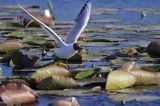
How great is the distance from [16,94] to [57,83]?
2.67 feet

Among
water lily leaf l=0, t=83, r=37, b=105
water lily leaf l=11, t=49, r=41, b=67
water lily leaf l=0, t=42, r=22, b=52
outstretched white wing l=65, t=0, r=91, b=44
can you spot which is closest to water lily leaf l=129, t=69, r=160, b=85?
water lily leaf l=0, t=83, r=37, b=105

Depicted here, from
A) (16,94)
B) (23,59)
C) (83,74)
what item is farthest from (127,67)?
(23,59)

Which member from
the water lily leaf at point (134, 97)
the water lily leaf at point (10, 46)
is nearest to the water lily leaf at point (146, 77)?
the water lily leaf at point (134, 97)

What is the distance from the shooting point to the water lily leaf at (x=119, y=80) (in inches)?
320

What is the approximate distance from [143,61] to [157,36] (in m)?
3.24

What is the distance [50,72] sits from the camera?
8.57 meters

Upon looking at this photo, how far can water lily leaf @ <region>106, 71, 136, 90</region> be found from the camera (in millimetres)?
8141

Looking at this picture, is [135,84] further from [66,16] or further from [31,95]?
[66,16]

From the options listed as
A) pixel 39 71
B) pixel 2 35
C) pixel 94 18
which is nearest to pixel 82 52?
pixel 39 71

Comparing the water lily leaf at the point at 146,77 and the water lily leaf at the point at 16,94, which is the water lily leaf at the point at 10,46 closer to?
the water lily leaf at the point at 146,77

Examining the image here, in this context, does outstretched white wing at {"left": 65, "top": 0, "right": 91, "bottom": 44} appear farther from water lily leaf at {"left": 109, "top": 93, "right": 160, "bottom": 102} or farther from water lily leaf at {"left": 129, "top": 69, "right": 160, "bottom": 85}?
water lily leaf at {"left": 109, "top": 93, "right": 160, "bottom": 102}

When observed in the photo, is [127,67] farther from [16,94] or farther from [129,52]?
[129,52]

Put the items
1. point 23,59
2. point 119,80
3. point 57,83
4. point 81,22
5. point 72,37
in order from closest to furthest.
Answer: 1. point 57,83
2. point 119,80
3. point 23,59
4. point 81,22
5. point 72,37

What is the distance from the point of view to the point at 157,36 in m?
13.2
